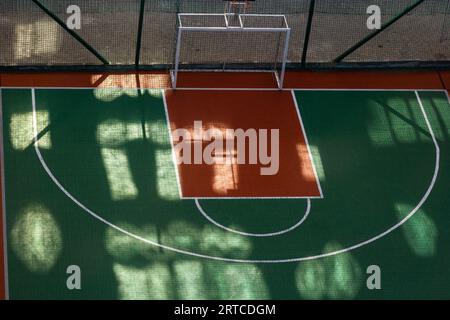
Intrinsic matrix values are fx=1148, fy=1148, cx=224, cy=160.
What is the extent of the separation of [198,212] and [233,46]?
511cm

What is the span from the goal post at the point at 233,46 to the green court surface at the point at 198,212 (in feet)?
4.75

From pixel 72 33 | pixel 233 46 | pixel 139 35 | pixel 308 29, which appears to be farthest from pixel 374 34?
pixel 72 33

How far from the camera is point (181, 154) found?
2212 cm

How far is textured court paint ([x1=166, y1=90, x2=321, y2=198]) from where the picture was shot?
70.7ft

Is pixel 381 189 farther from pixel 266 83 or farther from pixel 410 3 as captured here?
pixel 410 3

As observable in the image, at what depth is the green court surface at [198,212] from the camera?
19.8m

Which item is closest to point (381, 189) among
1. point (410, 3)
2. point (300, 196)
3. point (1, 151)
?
point (300, 196)

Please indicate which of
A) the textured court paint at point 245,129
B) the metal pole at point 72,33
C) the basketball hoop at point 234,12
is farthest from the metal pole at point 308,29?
the metal pole at point 72,33

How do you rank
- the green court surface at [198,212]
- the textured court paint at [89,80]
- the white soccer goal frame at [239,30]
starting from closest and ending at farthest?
the green court surface at [198,212] < the white soccer goal frame at [239,30] < the textured court paint at [89,80]

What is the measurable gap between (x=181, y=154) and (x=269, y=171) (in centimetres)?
173

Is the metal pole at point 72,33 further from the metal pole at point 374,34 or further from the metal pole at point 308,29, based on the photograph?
the metal pole at point 374,34

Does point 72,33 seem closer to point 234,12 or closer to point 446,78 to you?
point 234,12

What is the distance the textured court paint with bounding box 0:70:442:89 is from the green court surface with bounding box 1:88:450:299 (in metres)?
0.37

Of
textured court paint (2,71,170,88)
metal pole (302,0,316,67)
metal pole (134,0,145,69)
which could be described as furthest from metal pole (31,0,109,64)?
metal pole (302,0,316,67)
